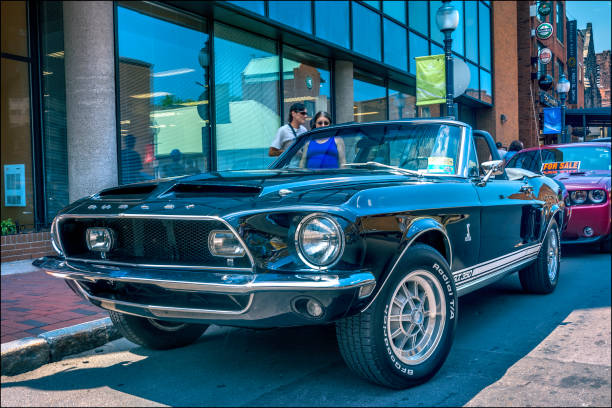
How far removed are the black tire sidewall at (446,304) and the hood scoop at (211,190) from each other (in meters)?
0.81

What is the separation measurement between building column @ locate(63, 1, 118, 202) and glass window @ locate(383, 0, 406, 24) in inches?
310

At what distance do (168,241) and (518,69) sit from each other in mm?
25734

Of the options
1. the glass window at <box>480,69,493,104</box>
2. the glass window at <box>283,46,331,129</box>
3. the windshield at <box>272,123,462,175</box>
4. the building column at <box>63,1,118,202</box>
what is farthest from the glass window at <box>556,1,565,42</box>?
the windshield at <box>272,123,462,175</box>

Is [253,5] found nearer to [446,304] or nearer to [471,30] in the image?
[446,304]

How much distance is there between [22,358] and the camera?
354cm

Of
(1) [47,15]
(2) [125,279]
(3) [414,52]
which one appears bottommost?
(2) [125,279]

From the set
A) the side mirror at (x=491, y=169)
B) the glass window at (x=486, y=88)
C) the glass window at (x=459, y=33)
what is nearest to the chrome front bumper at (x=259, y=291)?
the side mirror at (x=491, y=169)

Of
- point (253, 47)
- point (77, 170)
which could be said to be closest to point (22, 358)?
point (77, 170)

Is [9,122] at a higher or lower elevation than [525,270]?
higher

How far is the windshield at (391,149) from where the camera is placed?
3998 millimetres

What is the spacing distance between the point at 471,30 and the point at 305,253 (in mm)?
18792

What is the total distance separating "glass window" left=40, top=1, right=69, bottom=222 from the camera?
26.0ft

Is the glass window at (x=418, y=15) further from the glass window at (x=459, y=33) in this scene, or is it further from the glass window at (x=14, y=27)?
the glass window at (x=14, y=27)

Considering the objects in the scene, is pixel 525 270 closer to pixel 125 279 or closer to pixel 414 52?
pixel 125 279
